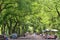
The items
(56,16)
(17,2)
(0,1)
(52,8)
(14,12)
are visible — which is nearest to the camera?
(17,2)

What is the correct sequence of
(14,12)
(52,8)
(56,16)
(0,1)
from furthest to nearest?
(56,16)
(52,8)
(14,12)
(0,1)

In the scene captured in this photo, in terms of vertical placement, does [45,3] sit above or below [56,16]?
above

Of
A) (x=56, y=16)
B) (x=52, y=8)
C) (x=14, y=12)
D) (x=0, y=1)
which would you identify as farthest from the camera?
(x=56, y=16)

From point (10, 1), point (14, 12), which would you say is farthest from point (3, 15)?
point (10, 1)

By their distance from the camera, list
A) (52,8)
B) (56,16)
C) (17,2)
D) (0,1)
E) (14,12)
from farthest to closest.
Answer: (56,16)
(52,8)
(14,12)
(0,1)
(17,2)

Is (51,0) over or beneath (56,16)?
over

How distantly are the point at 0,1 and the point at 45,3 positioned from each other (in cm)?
847

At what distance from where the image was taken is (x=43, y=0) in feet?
110

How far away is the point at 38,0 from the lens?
3189 cm

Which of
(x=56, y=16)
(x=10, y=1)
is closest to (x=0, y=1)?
(x=10, y=1)

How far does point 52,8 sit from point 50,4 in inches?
27.9

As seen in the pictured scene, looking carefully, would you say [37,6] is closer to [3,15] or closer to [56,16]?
[56,16]

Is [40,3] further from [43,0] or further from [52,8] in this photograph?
[52,8]

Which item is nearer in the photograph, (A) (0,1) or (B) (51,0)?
(A) (0,1)
